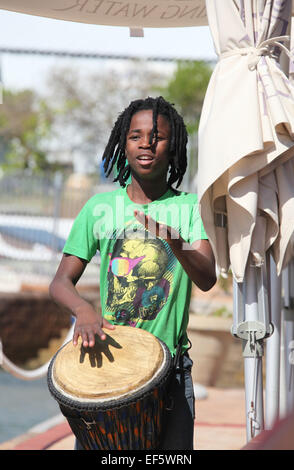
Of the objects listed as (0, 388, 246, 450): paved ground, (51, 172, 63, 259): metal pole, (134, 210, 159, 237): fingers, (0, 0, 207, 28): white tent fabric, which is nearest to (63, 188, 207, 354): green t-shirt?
(134, 210, 159, 237): fingers

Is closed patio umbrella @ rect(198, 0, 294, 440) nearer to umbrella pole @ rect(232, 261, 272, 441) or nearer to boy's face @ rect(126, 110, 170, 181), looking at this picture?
umbrella pole @ rect(232, 261, 272, 441)

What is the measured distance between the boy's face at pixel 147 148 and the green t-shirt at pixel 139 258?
0.39ft

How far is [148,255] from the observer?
2.75 m

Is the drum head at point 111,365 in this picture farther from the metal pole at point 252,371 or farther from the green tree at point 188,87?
the green tree at point 188,87

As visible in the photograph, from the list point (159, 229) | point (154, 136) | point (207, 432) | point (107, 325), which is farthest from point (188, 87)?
point (159, 229)

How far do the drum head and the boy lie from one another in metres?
0.08

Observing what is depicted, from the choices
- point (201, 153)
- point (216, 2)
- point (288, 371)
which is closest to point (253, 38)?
point (216, 2)

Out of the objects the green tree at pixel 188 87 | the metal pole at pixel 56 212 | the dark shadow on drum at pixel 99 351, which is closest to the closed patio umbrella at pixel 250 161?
the dark shadow on drum at pixel 99 351

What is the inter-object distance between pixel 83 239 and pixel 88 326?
1.49ft

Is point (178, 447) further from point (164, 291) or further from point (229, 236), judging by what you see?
point (229, 236)

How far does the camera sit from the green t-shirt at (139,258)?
270 cm

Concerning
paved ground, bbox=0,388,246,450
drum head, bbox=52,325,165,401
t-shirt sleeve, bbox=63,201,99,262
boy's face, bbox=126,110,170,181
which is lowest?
paved ground, bbox=0,388,246,450

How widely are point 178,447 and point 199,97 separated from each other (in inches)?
1373

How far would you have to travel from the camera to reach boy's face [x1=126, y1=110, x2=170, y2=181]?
9.24ft
